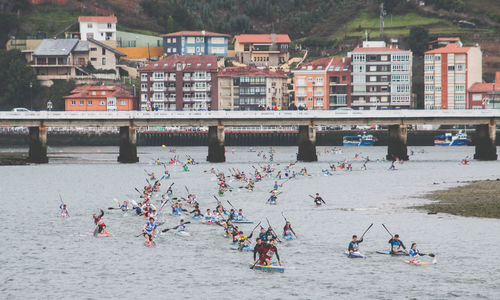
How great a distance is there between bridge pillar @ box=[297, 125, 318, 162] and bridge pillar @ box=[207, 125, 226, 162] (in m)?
10.4

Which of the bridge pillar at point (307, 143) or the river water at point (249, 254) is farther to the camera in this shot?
the bridge pillar at point (307, 143)

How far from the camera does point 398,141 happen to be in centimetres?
11512

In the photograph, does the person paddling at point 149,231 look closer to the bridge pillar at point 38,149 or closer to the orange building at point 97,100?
the bridge pillar at point 38,149

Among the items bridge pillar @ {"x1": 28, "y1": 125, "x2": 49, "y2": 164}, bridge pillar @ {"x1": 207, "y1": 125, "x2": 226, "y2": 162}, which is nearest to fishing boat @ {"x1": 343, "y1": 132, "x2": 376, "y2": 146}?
bridge pillar @ {"x1": 207, "y1": 125, "x2": 226, "y2": 162}

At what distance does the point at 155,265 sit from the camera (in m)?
49.2

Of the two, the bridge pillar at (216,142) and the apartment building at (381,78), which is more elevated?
the apartment building at (381,78)

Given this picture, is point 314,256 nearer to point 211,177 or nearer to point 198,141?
point 211,177

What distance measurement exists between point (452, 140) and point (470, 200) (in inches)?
4162

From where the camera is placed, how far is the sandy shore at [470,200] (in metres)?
64.6

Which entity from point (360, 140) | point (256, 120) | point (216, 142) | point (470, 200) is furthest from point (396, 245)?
point (360, 140)

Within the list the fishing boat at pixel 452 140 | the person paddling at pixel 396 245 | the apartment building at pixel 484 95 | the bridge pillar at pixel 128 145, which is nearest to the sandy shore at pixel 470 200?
the person paddling at pixel 396 245

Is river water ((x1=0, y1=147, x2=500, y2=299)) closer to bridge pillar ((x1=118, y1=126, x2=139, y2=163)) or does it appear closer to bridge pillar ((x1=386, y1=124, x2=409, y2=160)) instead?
bridge pillar ((x1=386, y1=124, x2=409, y2=160))

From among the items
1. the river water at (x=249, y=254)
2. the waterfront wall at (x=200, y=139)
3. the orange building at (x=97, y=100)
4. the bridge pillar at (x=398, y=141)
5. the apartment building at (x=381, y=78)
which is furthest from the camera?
the orange building at (x=97, y=100)

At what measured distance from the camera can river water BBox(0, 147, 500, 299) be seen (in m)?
43.4
